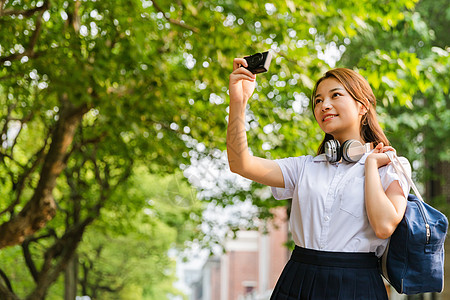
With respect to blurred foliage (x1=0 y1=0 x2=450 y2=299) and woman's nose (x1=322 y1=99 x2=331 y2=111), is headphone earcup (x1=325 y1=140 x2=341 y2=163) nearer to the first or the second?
woman's nose (x1=322 y1=99 x2=331 y2=111)

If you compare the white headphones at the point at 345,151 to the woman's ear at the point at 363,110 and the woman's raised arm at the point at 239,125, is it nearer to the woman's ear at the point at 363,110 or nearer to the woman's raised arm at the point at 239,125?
the woman's ear at the point at 363,110

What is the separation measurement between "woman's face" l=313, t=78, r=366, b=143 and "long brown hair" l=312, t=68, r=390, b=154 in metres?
0.02

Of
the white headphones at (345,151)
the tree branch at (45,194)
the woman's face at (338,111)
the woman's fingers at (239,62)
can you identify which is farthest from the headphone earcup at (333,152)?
the tree branch at (45,194)

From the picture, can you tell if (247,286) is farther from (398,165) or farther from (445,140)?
(398,165)

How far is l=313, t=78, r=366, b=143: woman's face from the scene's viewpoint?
259 centimetres

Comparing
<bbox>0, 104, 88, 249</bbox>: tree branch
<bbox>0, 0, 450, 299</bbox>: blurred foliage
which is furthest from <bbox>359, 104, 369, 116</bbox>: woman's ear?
<bbox>0, 104, 88, 249</bbox>: tree branch

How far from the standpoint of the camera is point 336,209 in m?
2.40

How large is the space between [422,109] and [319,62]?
4.82 metres

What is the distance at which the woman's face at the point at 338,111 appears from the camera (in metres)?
2.59

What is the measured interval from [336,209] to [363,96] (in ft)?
1.79

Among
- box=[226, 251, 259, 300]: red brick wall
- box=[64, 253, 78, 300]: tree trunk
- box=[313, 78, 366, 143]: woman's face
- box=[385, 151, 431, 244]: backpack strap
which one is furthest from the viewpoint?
box=[226, 251, 259, 300]: red brick wall

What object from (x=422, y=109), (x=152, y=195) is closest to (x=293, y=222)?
(x=422, y=109)

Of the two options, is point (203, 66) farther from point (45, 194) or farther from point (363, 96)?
point (363, 96)

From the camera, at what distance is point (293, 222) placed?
8.31ft
